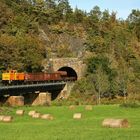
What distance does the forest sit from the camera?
8419 centimetres

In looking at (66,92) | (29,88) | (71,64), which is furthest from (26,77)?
(71,64)

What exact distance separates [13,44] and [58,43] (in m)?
18.6

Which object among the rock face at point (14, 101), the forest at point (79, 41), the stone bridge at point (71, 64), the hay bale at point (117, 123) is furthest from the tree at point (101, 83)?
the hay bale at point (117, 123)

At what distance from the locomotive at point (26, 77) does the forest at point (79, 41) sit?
14.6ft

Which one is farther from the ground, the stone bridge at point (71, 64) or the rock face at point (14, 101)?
the stone bridge at point (71, 64)

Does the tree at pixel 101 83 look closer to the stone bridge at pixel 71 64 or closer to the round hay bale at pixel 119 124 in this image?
the stone bridge at pixel 71 64

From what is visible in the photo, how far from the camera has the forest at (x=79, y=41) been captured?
8419cm

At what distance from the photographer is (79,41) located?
4082 inches

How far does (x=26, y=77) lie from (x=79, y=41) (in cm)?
2913

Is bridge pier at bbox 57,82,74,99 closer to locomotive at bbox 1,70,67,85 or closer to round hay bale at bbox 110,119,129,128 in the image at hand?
locomotive at bbox 1,70,67,85

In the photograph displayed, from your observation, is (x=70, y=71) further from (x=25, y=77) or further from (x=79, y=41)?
(x=25, y=77)

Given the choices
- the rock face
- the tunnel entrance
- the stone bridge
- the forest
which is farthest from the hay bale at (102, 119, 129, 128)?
the tunnel entrance

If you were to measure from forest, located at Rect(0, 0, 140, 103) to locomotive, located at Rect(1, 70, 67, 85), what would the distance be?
14.6ft

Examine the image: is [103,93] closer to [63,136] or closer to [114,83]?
[114,83]
